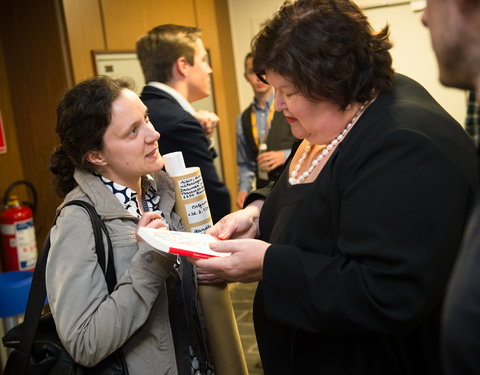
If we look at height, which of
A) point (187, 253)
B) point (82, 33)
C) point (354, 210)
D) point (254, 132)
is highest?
point (82, 33)

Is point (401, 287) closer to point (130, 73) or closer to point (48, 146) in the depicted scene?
point (48, 146)

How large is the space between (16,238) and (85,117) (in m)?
2.09

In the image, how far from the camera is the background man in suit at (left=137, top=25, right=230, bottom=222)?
2.72 m

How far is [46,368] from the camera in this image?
1.62m

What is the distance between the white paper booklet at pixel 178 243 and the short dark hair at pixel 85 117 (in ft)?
1.35

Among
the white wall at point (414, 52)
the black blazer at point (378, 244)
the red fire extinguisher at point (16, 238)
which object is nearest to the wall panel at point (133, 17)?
the red fire extinguisher at point (16, 238)

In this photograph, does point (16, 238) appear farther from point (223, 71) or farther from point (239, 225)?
point (223, 71)

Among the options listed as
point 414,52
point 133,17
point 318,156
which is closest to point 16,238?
point 133,17

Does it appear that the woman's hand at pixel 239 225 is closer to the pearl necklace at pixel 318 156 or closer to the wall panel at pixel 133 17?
the pearl necklace at pixel 318 156

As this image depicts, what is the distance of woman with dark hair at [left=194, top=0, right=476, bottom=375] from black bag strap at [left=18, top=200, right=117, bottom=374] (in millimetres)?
296

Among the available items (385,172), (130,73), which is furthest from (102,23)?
(385,172)

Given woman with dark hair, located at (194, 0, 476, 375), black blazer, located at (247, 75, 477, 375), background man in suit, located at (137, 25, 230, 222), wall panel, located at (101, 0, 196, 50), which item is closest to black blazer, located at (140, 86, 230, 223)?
background man in suit, located at (137, 25, 230, 222)

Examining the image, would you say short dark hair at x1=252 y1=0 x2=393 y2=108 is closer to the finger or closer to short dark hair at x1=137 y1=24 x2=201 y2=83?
the finger

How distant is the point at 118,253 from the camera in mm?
1677
